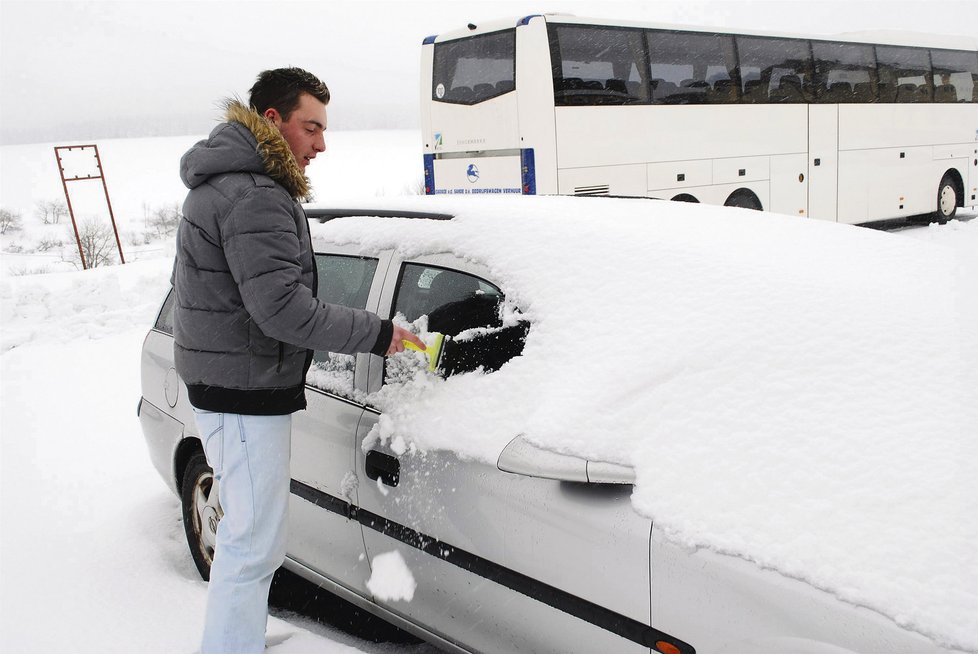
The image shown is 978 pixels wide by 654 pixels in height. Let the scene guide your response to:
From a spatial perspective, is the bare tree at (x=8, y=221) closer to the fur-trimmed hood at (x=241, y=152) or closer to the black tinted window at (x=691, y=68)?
the black tinted window at (x=691, y=68)

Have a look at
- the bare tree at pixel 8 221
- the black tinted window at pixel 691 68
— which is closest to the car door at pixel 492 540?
the black tinted window at pixel 691 68

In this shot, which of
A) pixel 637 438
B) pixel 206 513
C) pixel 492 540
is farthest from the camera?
pixel 206 513

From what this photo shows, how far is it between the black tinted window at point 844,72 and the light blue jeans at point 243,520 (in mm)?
12477

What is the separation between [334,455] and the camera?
8.41 feet

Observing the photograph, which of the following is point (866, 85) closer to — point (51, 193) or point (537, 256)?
point (537, 256)

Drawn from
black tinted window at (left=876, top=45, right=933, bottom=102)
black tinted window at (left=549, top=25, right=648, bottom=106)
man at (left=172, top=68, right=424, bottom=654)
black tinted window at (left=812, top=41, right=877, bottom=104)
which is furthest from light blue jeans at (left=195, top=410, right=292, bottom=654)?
black tinted window at (left=876, top=45, right=933, bottom=102)

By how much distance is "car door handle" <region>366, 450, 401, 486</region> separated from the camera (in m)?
2.33

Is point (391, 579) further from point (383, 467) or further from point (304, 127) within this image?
point (304, 127)

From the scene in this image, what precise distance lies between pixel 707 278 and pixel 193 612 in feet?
7.40

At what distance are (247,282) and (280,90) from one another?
60 centimetres

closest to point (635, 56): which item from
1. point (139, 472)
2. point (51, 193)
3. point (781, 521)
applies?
point (139, 472)

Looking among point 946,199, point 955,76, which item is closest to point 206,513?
point 946,199

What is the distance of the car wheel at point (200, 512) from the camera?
3.08 m

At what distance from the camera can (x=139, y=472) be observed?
14.8 ft
